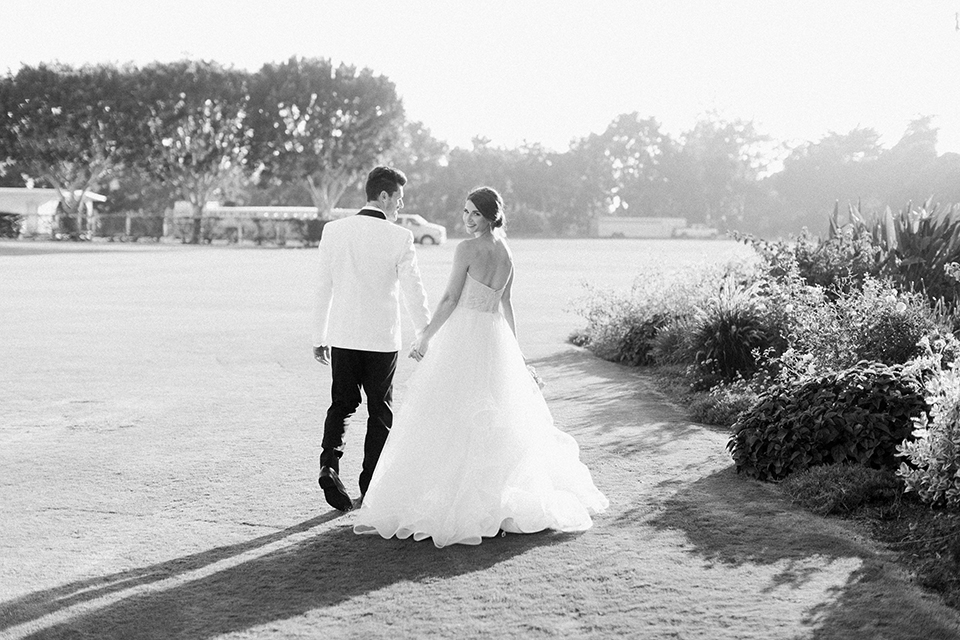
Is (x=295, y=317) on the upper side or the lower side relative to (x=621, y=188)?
lower

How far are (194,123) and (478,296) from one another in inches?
2535

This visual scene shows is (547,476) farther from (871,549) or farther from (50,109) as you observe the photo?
(50,109)

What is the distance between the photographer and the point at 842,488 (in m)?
6.20

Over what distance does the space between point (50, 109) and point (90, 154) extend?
3.55 m

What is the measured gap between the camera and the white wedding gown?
559cm

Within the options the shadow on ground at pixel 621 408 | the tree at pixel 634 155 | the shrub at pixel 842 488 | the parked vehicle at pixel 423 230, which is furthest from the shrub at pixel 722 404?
the tree at pixel 634 155

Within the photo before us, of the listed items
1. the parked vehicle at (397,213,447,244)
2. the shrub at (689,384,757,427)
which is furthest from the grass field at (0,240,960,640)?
the parked vehicle at (397,213,447,244)

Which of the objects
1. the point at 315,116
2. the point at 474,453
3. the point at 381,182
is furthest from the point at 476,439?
the point at 315,116

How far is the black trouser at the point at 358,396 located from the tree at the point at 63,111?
63245 mm

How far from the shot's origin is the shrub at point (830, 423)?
6629mm

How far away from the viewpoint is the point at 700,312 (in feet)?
37.9

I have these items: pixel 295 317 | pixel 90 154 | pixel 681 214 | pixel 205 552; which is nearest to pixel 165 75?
pixel 90 154

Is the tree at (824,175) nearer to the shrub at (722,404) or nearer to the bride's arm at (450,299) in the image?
the shrub at (722,404)

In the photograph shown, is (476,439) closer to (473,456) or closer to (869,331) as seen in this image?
(473,456)
